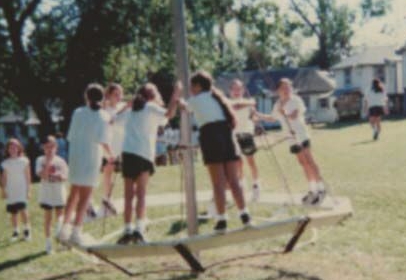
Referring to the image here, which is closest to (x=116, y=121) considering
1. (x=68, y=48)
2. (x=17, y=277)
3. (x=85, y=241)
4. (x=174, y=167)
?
(x=85, y=241)

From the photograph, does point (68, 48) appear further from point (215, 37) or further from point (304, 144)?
point (304, 144)

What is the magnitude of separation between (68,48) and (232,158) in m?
25.4

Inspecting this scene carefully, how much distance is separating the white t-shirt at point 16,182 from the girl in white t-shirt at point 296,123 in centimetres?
477

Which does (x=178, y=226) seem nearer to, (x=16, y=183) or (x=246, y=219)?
(x=16, y=183)

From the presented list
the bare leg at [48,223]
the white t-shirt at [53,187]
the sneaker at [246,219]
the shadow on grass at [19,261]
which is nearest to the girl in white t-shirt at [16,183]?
the white t-shirt at [53,187]

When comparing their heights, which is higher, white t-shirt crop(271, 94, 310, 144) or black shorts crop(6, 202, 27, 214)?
white t-shirt crop(271, 94, 310, 144)

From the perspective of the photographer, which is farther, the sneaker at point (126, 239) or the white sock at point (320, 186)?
the white sock at point (320, 186)

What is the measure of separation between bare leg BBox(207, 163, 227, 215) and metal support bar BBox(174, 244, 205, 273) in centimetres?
64

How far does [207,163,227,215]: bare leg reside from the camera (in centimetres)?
838

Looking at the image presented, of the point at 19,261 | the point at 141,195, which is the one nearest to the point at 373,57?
the point at 19,261

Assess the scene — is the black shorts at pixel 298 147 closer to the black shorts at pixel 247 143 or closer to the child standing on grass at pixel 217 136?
the black shorts at pixel 247 143

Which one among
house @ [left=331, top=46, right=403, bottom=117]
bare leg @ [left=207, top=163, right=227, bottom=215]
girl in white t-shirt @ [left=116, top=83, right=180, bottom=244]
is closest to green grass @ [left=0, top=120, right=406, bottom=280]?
bare leg @ [left=207, top=163, right=227, bottom=215]

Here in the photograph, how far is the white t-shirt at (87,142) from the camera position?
8.93m

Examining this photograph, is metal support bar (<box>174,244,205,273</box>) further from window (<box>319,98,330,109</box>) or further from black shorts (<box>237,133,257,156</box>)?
window (<box>319,98,330,109</box>)
